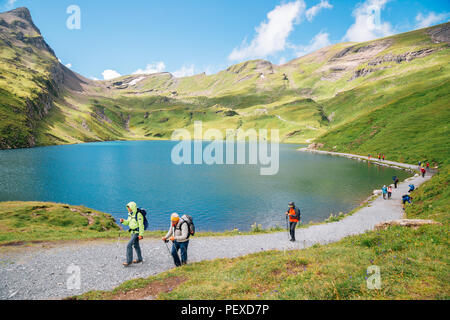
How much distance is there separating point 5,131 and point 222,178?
150 metres

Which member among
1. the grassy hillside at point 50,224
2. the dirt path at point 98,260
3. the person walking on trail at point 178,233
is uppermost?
the person walking on trail at point 178,233

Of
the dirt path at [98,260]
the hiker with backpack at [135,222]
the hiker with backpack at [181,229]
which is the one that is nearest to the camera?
the dirt path at [98,260]

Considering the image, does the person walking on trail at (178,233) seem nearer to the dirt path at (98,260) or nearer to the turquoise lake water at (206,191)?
the dirt path at (98,260)

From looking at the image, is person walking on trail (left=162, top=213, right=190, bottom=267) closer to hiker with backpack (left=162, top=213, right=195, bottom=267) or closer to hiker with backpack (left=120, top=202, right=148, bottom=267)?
hiker with backpack (left=162, top=213, right=195, bottom=267)

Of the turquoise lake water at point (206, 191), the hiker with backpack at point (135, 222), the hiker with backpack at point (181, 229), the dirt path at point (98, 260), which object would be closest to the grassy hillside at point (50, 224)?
the dirt path at point (98, 260)

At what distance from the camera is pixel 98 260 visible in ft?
53.3

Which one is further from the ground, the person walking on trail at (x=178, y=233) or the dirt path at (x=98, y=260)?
the person walking on trail at (x=178, y=233)

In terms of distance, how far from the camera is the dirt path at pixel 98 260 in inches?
492

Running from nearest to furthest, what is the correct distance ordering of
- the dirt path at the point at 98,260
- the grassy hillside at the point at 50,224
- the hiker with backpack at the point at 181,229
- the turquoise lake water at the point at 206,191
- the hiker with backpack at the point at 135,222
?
the dirt path at the point at 98,260 → the hiker with backpack at the point at 181,229 → the hiker with backpack at the point at 135,222 → the grassy hillside at the point at 50,224 → the turquoise lake water at the point at 206,191

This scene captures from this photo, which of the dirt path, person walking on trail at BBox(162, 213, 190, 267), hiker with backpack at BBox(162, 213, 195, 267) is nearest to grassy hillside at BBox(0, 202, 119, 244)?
the dirt path

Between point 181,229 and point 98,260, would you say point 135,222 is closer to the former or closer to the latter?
point 181,229

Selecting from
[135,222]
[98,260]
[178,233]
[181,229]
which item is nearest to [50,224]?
[98,260]

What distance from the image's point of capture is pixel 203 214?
39.6 metres
